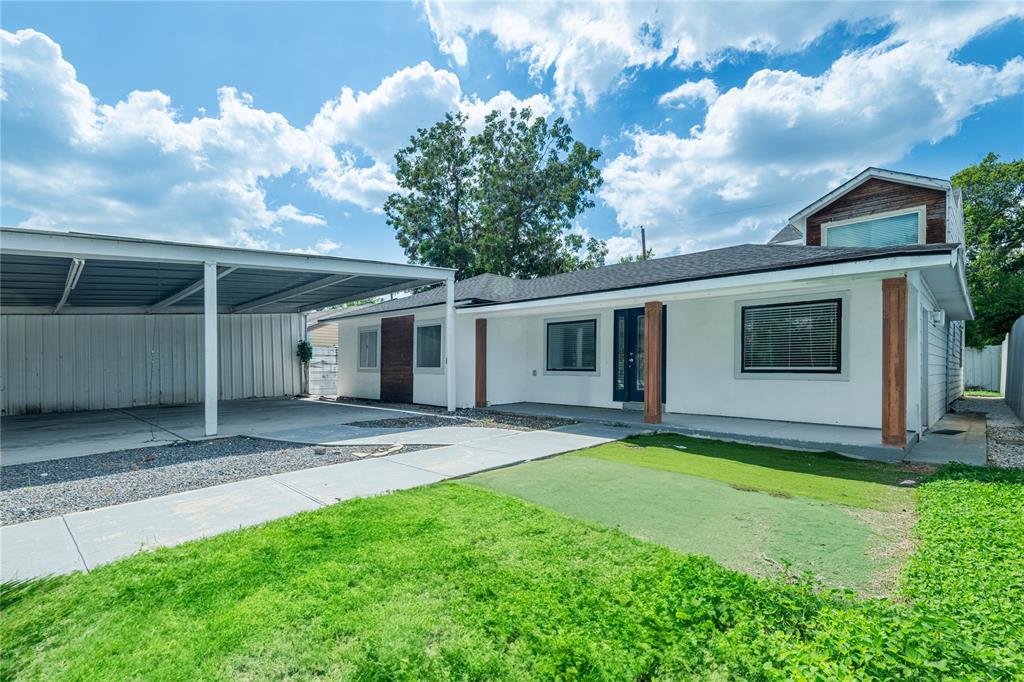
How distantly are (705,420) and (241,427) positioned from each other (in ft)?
29.9

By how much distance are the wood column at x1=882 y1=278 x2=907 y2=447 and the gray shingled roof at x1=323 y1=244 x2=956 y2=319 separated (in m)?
0.62

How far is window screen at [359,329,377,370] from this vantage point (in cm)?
1501

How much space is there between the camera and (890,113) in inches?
525

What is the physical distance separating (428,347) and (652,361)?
6.38 m

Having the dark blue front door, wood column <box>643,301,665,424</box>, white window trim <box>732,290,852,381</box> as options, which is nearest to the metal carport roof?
the dark blue front door

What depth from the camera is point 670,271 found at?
904cm

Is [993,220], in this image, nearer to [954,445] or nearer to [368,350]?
[954,445]

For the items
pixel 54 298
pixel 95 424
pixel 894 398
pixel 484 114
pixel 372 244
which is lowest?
pixel 95 424

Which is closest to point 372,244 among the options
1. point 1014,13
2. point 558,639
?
point 1014,13

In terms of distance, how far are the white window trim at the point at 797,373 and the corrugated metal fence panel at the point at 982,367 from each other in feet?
61.8

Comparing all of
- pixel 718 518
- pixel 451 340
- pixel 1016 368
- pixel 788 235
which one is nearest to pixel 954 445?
pixel 718 518

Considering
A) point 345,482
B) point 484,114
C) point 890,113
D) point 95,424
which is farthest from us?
point 484,114

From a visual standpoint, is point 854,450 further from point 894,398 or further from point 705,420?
point 705,420

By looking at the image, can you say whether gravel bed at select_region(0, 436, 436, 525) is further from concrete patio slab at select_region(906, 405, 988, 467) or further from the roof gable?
the roof gable
